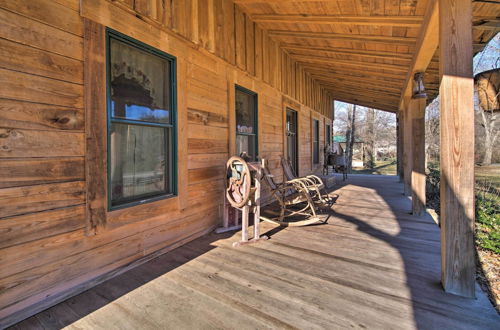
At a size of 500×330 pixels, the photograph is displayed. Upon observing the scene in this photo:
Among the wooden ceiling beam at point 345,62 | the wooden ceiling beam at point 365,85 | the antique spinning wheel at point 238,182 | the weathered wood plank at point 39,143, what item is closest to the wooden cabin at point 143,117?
the weathered wood plank at point 39,143

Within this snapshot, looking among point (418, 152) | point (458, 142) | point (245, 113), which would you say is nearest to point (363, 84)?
point (418, 152)

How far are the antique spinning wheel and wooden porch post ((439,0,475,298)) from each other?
1729 millimetres

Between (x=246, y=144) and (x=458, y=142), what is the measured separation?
9.66ft

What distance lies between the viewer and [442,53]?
1792 mm

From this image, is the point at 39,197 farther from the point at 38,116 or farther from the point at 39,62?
the point at 39,62

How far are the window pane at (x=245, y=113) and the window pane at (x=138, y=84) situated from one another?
149cm

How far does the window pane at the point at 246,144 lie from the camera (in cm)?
403

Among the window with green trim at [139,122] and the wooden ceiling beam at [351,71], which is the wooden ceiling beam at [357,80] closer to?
the wooden ceiling beam at [351,71]

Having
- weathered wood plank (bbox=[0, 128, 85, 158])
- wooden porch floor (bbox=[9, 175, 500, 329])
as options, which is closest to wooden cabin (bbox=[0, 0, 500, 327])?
weathered wood plank (bbox=[0, 128, 85, 158])

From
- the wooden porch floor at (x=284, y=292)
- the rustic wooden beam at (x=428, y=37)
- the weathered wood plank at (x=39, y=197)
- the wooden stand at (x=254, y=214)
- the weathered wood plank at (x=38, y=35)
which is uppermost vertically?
the rustic wooden beam at (x=428, y=37)

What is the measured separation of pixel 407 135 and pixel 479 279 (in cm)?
305

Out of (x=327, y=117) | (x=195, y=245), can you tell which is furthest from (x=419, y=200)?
(x=327, y=117)

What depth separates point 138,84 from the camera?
7.91 feet

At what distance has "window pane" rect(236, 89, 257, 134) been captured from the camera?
13.2 feet
